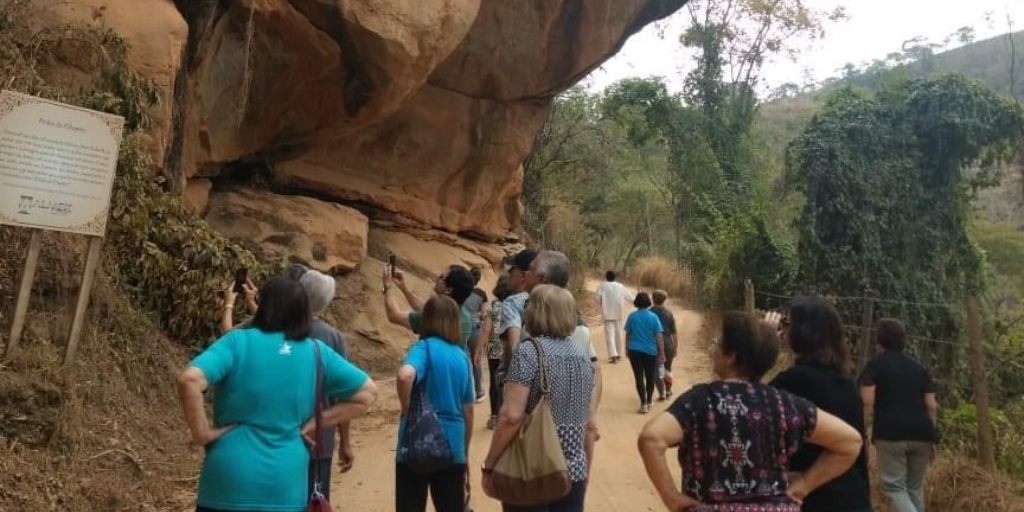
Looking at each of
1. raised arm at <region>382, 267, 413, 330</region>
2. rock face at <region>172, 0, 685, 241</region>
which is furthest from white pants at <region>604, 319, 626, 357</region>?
raised arm at <region>382, 267, 413, 330</region>

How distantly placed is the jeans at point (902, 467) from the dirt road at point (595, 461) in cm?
191

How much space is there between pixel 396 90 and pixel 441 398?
388 inches

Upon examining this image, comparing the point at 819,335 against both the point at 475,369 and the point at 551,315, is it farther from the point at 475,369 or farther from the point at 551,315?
the point at 475,369

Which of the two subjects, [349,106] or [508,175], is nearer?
[349,106]

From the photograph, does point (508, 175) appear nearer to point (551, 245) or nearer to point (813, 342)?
point (551, 245)

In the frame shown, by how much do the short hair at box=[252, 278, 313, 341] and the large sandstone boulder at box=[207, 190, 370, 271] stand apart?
953cm

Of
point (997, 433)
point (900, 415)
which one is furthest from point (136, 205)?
point (997, 433)

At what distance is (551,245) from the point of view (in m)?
24.3

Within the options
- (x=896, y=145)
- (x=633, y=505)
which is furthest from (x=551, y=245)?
(x=633, y=505)

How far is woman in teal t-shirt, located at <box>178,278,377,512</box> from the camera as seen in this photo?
9.39 ft

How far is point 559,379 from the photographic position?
11.7 feet

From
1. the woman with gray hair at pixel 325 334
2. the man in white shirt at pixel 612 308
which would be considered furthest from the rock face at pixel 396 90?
the woman with gray hair at pixel 325 334

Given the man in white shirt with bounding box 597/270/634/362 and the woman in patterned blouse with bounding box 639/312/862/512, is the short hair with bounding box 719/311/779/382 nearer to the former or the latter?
the woman in patterned blouse with bounding box 639/312/862/512

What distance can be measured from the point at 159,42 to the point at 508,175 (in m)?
10.7
